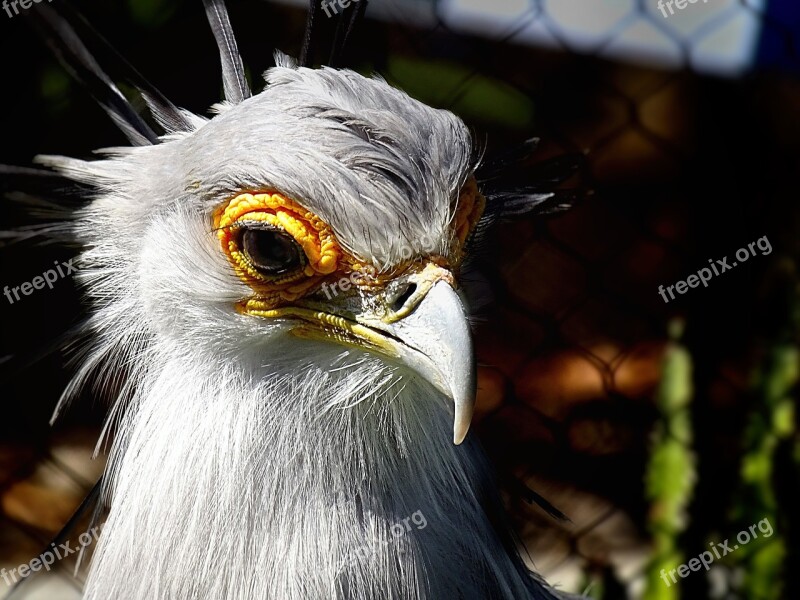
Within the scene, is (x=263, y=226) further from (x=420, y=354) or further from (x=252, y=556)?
(x=252, y=556)

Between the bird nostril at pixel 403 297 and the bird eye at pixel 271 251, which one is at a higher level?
the bird eye at pixel 271 251

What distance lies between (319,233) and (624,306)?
1717 mm

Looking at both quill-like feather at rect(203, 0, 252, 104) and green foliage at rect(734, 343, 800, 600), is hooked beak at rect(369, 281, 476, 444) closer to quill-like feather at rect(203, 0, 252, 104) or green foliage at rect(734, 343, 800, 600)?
quill-like feather at rect(203, 0, 252, 104)

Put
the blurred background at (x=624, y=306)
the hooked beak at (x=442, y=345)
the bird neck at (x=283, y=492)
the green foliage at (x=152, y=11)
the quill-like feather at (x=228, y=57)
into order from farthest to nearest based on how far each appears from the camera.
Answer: the blurred background at (x=624, y=306), the green foliage at (x=152, y=11), the quill-like feather at (x=228, y=57), the bird neck at (x=283, y=492), the hooked beak at (x=442, y=345)

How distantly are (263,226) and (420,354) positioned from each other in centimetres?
23

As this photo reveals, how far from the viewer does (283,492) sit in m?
1.07

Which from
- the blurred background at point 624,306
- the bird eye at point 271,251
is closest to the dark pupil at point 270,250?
the bird eye at point 271,251

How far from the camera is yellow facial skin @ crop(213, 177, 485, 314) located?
3.21 feet

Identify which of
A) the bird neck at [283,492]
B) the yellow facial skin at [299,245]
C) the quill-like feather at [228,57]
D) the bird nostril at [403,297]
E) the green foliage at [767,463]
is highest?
the quill-like feather at [228,57]

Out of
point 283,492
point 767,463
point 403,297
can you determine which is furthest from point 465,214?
point 767,463

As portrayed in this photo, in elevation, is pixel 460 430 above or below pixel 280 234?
below

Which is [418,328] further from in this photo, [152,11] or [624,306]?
[624,306]

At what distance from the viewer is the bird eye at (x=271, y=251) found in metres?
1.00

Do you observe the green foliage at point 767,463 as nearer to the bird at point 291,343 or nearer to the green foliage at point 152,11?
the bird at point 291,343
